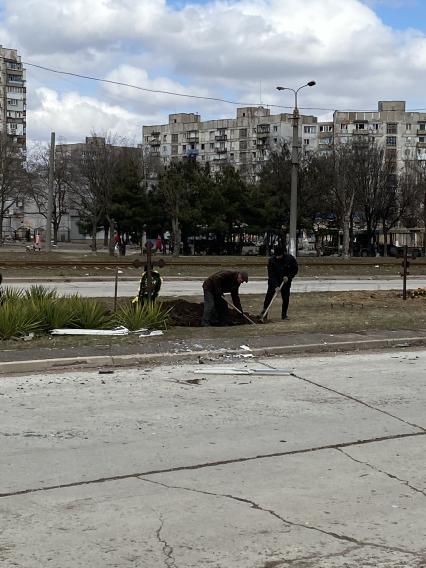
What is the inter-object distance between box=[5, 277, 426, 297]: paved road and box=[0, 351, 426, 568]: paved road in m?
12.9

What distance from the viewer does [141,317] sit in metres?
12.9

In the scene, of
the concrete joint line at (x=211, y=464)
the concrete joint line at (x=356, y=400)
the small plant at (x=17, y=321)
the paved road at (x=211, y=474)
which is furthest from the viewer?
the small plant at (x=17, y=321)

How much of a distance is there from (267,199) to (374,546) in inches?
1964

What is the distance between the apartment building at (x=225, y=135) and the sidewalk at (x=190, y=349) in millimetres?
114413

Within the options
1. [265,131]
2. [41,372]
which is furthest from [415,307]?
[265,131]

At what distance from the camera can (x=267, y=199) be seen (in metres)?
53.2

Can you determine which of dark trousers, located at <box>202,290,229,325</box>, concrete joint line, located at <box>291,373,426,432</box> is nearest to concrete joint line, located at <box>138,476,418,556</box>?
concrete joint line, located at <box>291,373,426,432</box>

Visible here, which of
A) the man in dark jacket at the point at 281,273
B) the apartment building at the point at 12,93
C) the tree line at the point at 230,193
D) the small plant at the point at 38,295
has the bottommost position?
the small plant at the point at 38,295

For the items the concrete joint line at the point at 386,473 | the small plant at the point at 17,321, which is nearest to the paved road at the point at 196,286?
the small plant at the point at 17,321

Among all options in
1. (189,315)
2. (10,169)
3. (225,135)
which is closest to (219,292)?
(189,315)

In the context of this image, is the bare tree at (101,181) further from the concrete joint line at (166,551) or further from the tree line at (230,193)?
the concrete joint line at (166,551)

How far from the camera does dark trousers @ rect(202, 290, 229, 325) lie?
13.9 m

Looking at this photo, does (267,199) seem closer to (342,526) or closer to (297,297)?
(297,297)

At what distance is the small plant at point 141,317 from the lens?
12805 millimetres
